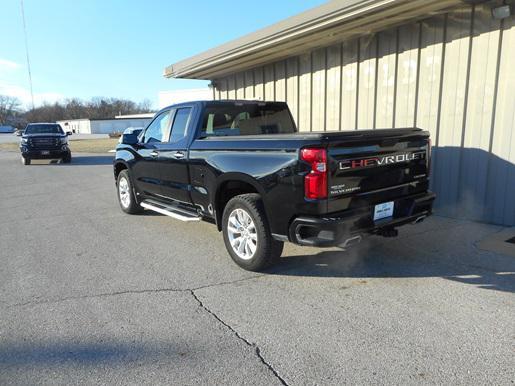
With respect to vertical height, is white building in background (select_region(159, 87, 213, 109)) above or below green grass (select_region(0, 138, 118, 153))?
above

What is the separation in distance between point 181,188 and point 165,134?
990 millimetres

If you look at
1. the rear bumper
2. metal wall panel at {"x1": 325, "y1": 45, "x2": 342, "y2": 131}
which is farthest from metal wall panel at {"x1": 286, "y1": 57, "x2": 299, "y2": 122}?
the rear bumper

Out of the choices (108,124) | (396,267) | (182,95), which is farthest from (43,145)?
(108,124)

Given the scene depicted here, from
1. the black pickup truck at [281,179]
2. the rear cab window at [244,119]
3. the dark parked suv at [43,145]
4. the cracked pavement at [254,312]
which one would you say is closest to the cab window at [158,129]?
the black pickup truck at [281,179]

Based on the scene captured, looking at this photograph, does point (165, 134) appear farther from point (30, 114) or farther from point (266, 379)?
point (30, 114)

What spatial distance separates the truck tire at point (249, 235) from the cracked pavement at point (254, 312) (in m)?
0.19

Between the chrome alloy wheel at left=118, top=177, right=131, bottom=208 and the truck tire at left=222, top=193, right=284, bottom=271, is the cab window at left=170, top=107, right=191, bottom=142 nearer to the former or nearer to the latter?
the truck tire at left=222, top=193, right=284, bottom=271

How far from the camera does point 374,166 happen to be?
4012mm

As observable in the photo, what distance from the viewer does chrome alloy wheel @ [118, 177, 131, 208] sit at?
24.5ft

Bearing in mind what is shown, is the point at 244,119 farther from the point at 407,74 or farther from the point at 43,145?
the point at 43,145

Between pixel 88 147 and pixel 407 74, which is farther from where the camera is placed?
pixel 88 147

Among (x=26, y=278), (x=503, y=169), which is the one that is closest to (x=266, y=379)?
(x=26, y=278)

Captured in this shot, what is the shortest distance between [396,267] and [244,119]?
287 centimetres

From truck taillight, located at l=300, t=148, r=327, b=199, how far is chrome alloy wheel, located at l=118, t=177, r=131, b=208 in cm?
466
